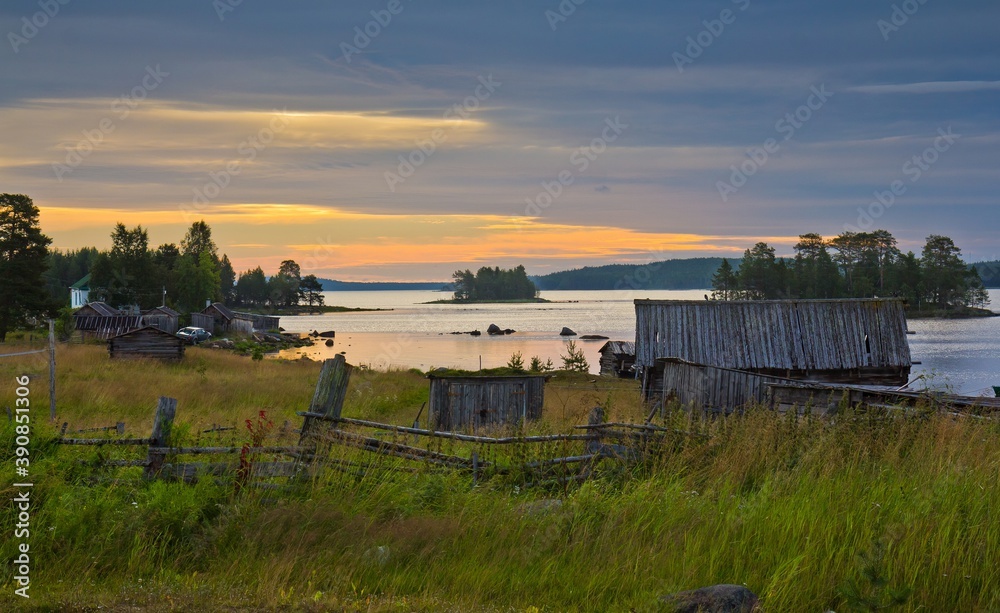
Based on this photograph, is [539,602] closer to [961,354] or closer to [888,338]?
[888,338]

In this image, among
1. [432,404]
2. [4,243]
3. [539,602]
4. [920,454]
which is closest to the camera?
[539,602]

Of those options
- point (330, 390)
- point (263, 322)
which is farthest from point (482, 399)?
point (263, 322)

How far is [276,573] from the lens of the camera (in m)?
6.11

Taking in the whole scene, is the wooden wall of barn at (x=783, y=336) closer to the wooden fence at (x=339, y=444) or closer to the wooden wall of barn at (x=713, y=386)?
the wooden wall of barn at (x=713, y=386)

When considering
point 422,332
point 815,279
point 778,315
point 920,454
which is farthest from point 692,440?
point 815,279

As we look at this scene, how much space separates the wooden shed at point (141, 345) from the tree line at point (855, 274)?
102606mm

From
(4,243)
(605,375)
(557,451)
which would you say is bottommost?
(605,375)

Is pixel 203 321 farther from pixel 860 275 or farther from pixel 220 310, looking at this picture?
pixel 860 275

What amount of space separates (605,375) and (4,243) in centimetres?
4551

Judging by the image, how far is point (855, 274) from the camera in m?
141

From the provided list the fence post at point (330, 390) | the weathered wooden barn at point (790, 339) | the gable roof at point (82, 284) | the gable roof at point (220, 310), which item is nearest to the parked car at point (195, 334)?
the gable roof at point (220, 310)

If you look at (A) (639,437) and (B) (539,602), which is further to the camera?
(A) (639,437)

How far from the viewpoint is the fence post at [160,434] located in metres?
8.29

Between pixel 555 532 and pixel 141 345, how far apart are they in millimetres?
42472
